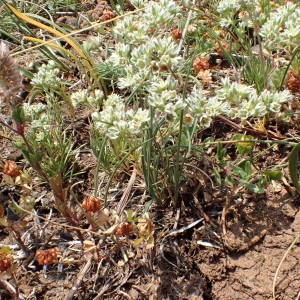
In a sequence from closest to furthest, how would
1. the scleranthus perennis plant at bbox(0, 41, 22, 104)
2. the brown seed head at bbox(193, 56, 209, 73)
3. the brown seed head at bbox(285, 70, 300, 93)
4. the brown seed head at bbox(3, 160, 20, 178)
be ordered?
the scleranthus perennis plant at bbox(0, 41, 22, 104) < the brown seed head at bbox(3, 160, 20, 178) < the brown seed head at bbox(285, 70, 300, 93) < the brown seed head at bbox(193, 56, 209, 73)

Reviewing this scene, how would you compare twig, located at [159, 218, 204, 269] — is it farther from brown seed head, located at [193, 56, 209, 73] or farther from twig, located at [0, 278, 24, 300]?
brown seed head, located at [193, 56, 209, 73]

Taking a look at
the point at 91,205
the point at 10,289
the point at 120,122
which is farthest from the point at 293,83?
the point at 10,289

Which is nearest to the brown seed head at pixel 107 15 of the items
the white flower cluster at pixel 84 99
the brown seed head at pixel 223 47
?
the brown seed head at pixel 223 47

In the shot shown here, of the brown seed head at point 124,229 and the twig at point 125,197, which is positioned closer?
the brown seed head at point 124,229

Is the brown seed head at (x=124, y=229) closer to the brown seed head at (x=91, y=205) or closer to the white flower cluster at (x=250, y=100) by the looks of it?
the brown seed head at (x=91, y=205)

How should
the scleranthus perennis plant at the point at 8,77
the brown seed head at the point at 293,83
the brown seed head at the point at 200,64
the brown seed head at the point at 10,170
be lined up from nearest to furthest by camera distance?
Result: the scleranthus perennis plant at the point at 8,77 < the brown seed head at the point at 10,170 < the brown seed head at the point at 293,83 < the brown seed head at the point at 200,64

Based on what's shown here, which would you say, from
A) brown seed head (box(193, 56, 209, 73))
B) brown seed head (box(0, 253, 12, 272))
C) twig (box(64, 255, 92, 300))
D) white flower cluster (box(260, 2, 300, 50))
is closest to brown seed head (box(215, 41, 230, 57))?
brown seed head (box(193, 56, 209, 73))

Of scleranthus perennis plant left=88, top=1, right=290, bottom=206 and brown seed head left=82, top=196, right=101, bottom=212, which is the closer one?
scleranthus perennis plant left=88, top=1, right=290, bottom=206

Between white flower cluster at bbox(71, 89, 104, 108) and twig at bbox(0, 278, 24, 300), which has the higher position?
white flower cluster at bbox(71, 89, 104, 108)

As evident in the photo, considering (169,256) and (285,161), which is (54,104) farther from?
(285,161)

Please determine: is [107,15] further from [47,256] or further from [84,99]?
[47,256]
